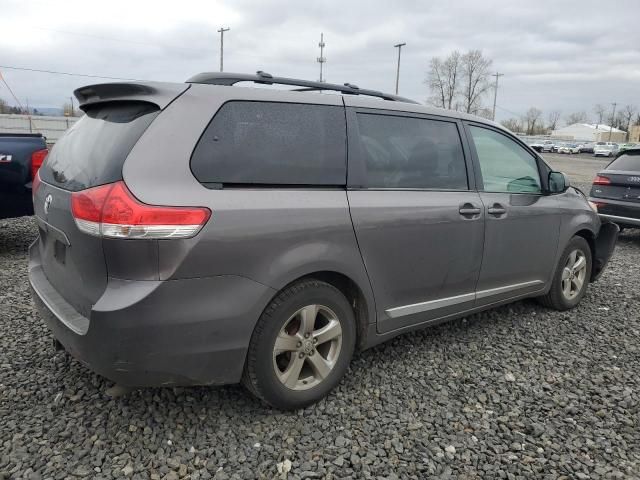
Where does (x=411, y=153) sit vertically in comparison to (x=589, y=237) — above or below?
above

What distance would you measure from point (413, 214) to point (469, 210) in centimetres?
54

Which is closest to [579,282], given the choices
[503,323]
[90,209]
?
[503,323]

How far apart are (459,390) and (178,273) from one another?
186 cm

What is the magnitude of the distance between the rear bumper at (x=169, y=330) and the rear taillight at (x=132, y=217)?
0.21m

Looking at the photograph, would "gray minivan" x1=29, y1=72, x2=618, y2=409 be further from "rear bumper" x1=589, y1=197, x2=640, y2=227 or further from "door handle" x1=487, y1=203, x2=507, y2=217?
"rear bumper" x1=589, y1=197, x2=640, y2=227

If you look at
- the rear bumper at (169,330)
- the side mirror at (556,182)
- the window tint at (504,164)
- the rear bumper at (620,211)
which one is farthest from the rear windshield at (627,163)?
the rear bumper at (169,330)

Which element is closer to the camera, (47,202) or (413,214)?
(47,202)

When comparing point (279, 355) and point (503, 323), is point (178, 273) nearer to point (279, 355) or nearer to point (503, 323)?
point (279, 355)

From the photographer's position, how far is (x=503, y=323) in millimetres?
4289

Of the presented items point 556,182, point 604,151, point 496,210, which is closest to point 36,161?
point 496,210

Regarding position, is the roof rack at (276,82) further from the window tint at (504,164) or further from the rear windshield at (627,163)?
the rear windshield at (627,163)

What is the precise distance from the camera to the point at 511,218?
12.3ft

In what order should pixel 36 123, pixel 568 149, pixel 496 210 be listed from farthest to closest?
1. pixel 568 149
2. pixel 36 123
3. pixel 496 210

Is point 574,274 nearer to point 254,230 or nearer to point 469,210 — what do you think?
point 469,210
